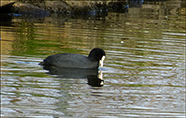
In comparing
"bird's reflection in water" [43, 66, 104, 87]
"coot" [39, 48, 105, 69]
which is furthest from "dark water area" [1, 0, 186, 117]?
"coot" [39, 48, 105, 69]

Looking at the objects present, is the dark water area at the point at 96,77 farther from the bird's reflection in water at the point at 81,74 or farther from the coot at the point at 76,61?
the coot at the point at 76,61

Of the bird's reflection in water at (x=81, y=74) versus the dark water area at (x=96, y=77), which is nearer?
the dark water area at (x=96, y=77)

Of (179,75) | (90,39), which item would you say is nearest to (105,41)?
(90,39)

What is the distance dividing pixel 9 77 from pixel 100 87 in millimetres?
2261

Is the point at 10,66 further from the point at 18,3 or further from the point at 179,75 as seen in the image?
the point at 18,3

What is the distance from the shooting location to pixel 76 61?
11.8 meters

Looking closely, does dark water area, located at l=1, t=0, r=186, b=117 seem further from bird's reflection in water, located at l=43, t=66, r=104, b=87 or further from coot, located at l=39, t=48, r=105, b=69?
coot, located at l=39, t=48, r=105, b=69

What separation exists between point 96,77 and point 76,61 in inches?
35.9

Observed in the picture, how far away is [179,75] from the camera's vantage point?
38.0 ft

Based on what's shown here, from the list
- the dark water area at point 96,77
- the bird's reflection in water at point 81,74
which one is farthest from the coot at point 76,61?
the dark water area at point 96,77

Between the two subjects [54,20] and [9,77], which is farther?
[54,20]

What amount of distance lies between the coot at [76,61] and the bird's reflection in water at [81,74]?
12cm

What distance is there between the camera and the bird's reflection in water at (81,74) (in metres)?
10.8

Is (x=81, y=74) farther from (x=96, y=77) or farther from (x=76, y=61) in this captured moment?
(x=76, y=61)
